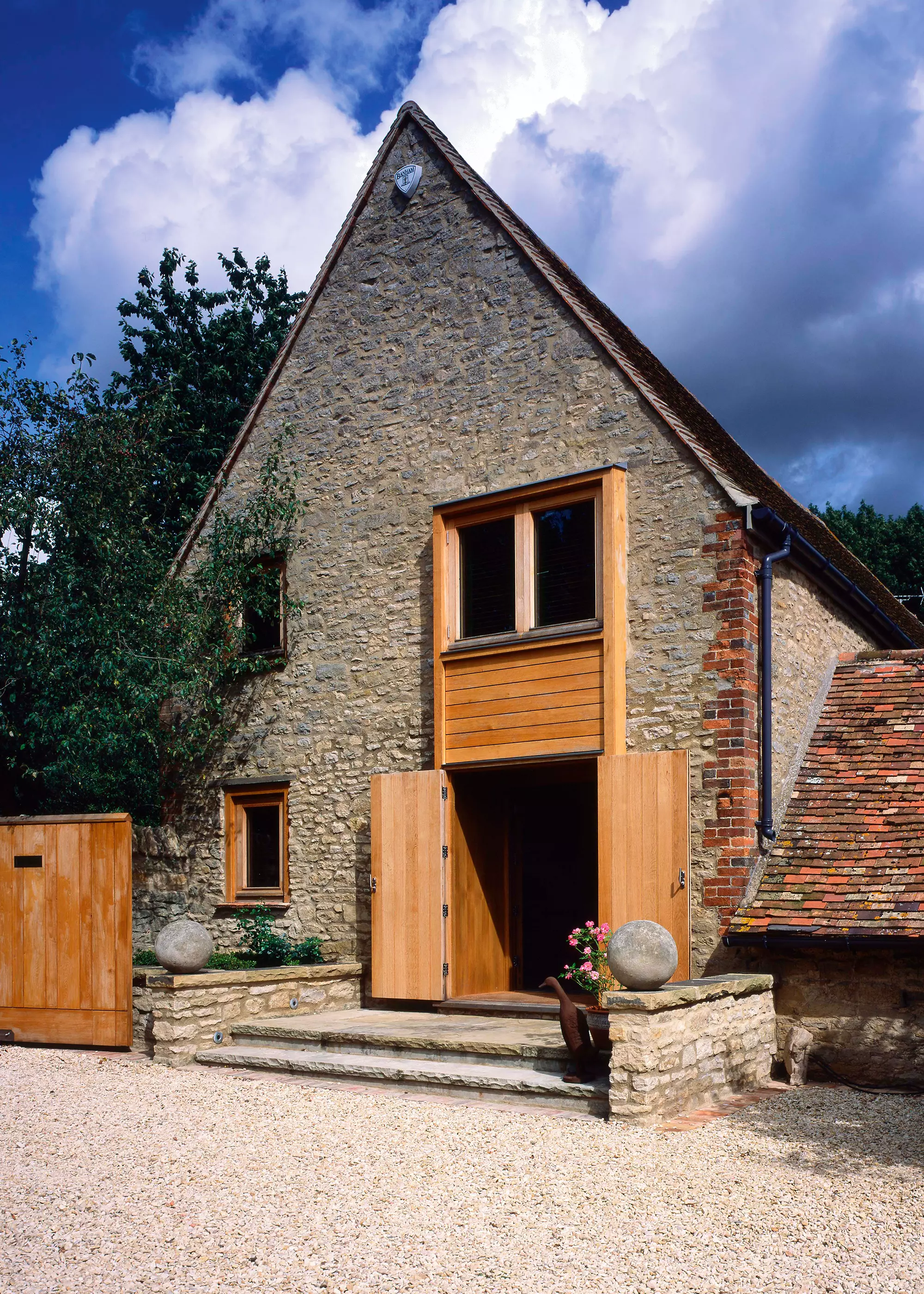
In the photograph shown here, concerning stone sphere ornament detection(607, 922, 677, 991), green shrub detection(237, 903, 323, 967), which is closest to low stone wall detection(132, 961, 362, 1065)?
green shrub detection(237, 903, 323, 967)

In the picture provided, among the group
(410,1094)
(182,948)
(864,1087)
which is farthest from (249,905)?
(864,1087)

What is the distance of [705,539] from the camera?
34.1 feet

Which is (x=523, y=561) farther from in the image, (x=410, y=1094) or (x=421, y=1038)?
(x=410, y=1094)

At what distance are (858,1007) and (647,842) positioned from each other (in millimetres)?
2016

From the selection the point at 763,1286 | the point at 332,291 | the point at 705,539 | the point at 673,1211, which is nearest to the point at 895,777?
the point at 705,539

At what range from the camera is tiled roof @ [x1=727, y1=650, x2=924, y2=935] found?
359 inches

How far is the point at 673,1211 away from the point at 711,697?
5.01 m

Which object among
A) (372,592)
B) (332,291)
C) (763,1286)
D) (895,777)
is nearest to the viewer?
(763,1286)

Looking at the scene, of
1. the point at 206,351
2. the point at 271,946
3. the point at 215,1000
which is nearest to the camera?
the point at 215,1000

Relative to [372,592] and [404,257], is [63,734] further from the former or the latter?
[404,257]

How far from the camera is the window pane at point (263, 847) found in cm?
1355

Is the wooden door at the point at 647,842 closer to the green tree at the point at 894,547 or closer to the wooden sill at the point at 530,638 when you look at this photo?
the wooden sill at the point at 530,638

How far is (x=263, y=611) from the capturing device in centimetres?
1359

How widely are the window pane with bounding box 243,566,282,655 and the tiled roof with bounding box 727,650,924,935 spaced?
19.9ft
